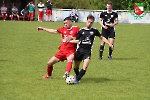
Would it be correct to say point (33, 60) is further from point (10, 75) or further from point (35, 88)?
point (35, 88)

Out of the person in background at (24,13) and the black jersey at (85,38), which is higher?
the black jersey at (85,38)

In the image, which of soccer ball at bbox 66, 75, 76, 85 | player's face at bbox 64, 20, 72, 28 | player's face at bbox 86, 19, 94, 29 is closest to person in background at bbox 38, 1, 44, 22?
player's face at bbox 64, 20, 72, 28

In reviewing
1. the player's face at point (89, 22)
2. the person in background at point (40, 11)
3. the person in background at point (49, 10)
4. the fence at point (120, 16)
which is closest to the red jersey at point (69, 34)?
the player's face at point (89, 22)

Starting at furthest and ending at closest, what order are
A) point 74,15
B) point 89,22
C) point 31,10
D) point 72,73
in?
point 31,10 < point 74,15 < point 72,73 < point 89,22

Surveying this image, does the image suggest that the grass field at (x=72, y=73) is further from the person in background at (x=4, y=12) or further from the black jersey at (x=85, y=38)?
the person in background at (x=4, y=12)

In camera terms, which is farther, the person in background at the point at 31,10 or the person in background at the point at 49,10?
the person in background at the point at 31,10

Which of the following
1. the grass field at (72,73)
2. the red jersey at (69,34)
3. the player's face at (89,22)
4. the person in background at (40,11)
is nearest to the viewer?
the grass field at (72,73)

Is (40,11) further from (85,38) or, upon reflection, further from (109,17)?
(85,38)

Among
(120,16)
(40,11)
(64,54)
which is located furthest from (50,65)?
(120,16)

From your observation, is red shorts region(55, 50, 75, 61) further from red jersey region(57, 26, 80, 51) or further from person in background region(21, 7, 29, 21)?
person in background region(21, 7, 29, 21)

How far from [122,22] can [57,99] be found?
114 feet

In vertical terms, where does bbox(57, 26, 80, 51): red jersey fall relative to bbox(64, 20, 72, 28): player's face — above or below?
below

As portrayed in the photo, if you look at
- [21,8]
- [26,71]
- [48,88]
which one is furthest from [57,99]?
[21,8]

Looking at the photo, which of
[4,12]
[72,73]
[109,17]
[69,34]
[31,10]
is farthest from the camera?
[4,12]
